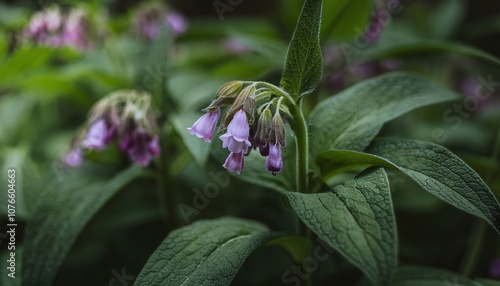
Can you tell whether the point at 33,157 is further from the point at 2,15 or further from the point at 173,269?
the point at 173,269

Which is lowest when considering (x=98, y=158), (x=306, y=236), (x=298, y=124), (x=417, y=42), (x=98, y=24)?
(x=306, y=236)

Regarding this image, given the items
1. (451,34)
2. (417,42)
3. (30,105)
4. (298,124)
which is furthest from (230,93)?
(451,34)

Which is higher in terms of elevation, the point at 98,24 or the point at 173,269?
the point at 98,24

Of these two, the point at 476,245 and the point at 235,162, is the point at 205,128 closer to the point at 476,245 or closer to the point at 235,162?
the point at 235,162

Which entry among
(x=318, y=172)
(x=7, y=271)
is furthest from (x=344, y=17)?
(x=7, y=271)

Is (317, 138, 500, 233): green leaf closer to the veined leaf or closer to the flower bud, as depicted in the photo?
the flower bud

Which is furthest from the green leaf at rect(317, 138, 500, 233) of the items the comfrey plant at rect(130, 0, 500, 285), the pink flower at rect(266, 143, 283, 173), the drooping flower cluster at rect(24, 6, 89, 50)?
the drooping flower cluster at rect(24, 6, 89, 50)
